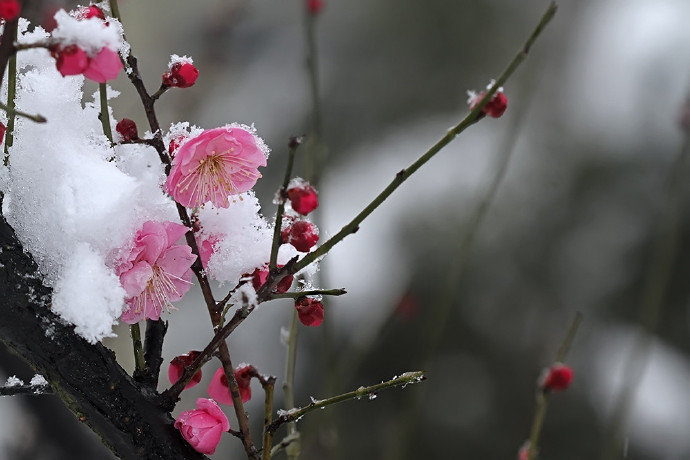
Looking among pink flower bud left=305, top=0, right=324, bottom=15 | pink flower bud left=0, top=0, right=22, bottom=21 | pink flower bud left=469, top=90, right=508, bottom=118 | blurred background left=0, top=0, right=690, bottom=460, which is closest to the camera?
pink flower bud left=0, top=0, right=22, bottom=21

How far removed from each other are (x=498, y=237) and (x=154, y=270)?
1.84 meters

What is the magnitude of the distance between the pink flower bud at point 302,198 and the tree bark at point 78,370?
141 mm

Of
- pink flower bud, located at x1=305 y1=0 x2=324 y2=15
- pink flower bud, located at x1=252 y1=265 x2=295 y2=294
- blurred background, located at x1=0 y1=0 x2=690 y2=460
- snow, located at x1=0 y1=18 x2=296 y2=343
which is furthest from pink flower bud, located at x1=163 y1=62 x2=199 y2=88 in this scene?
blurred background, located at x1=0 y1=0 x2=690 y2=460

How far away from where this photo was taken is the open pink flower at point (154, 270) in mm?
420

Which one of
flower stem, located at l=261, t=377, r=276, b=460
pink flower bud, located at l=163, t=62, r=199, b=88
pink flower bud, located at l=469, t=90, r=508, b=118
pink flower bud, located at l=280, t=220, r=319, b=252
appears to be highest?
pink flower bud, located at l=163, t=62, r=199, b=88

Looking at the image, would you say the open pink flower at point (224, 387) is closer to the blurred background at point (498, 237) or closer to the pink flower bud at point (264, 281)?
the pink flower bud at point (264, 281)

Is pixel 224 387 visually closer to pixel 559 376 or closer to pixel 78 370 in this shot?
pixel 78 370

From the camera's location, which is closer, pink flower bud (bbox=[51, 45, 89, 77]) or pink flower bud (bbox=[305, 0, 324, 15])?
pink flower bud (bbox=[51, 45, 89, 77])

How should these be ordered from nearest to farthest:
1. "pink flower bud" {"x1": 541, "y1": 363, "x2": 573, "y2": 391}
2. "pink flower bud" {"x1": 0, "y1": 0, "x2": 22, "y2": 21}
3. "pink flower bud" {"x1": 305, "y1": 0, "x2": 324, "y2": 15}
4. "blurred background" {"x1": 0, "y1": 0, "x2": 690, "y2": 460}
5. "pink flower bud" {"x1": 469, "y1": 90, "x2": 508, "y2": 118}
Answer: "pink flower bud" {"x1": 0, "y1": 0, "x2": 22, "y2": 21}
"pink flower bud" {"x1": 469, "y1": 90, "x2": 508, "y2": 118}
"pink flower bud" {"x1": 541, "y1": 363, "x2": 573, "y2": 391}
"pink flower bud" {"x1": 305, "y1": 0, "x2": 324, "y2": 15}
"blurred background" {"x1": 0, "y1": 0, "x2": 690, "y2": 460}

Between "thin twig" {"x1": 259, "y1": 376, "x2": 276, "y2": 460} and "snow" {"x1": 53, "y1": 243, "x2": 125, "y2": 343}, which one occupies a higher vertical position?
"snow" {"x1": 53, "y1": 243, "x2": 125, "y2": 343}

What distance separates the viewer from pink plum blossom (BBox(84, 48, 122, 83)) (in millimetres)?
369

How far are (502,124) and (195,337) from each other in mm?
1270

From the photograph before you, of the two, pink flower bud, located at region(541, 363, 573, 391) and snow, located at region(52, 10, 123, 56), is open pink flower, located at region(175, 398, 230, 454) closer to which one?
snow, located at region(52, 10, 123, 56)

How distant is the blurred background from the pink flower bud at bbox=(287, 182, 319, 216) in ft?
4.23
